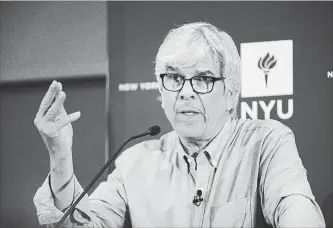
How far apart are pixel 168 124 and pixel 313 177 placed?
22.7 inches

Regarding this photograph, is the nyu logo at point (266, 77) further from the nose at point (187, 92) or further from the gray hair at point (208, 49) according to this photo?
the nose at point (187, 92)

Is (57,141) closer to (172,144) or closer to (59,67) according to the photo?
(172,144)

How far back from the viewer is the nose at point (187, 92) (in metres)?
2.18

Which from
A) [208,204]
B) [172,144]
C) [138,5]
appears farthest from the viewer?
[138,5]

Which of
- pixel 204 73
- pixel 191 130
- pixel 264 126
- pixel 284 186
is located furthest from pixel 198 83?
pixel 284 186

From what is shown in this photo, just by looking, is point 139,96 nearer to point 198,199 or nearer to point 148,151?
point 148,151

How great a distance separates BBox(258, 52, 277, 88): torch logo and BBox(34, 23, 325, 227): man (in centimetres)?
12

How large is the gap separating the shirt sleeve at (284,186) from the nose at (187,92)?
1.03 feet

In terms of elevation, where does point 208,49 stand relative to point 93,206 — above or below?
above

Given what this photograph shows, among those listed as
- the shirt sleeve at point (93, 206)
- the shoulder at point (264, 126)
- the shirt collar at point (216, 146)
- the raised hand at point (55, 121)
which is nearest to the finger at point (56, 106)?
the raised hand at point (55, 121)

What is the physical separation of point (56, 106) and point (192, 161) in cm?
57

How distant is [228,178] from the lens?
7.00ft

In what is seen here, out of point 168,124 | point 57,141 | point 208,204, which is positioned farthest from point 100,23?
point 208,204

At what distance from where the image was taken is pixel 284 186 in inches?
74.0
